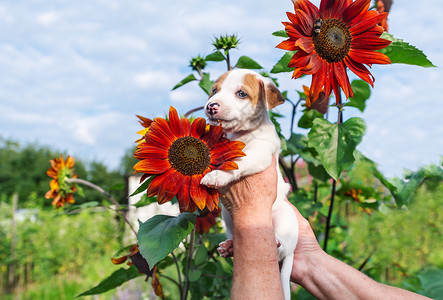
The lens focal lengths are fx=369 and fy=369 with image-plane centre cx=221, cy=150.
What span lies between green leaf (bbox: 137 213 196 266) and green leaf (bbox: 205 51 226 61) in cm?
60

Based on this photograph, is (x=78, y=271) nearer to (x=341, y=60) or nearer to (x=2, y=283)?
(x=2, y=283)

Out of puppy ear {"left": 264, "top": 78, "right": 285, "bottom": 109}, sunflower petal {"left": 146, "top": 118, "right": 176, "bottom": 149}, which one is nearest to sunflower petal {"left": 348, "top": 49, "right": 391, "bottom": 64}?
puppy ear {"left": 264, "top": 78, "right": 285, "bottom": 109}

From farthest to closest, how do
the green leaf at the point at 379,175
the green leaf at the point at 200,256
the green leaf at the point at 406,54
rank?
the green leaf at the point at 379,175 → the green leaf at the point at 200,256 → the green leaf at the point at 406,54

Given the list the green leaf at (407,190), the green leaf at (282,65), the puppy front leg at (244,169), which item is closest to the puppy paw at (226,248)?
the puppy front leg at (244,169)

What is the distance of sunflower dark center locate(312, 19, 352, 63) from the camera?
3.43ft

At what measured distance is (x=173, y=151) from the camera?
106 centimetres

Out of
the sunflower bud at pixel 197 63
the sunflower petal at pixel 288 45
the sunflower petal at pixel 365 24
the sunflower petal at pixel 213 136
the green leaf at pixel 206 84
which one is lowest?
the sunflower petal at pixel 213 136

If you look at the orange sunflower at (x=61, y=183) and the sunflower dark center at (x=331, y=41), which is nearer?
the sunflower dark center at (x=331, y=41)

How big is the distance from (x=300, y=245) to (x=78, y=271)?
8859 mm

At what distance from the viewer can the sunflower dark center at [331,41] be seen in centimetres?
105

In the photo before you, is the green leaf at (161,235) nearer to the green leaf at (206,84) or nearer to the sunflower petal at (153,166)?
the sunflower petal at (153,166)

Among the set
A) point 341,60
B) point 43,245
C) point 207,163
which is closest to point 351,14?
point 341,60

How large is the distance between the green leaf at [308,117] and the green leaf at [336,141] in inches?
10.2

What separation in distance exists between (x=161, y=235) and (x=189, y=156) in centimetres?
24
